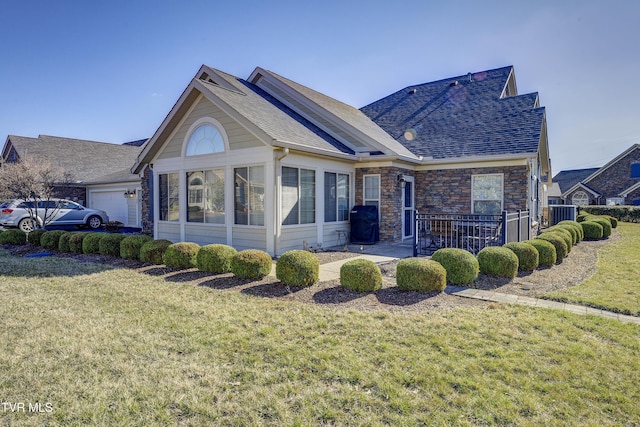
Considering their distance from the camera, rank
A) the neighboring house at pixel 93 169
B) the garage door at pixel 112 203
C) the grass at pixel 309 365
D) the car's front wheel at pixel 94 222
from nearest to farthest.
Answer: the grass at pixel 309 365 → the car's front wheel at pixel 94 222 → the neighboring house at pixel 93 169 → the garage door at pixel 112 203

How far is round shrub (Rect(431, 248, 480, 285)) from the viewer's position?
6.18 metres

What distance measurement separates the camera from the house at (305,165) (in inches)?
374

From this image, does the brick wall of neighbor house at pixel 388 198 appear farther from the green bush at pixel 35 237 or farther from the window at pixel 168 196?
the green bush at pixel 35 237

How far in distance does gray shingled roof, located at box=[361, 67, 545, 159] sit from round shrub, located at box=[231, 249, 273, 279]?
846 centimetres

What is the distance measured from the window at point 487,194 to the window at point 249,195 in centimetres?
744

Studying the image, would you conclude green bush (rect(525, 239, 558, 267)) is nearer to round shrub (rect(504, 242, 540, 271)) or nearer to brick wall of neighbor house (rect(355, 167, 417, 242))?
round shrub (rect(504, 242, 540, 271))

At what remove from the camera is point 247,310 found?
509 cm

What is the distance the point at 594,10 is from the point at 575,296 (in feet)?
29.1

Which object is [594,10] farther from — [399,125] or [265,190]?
[265,190]

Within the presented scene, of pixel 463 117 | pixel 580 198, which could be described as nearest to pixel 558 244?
pixel 463 117

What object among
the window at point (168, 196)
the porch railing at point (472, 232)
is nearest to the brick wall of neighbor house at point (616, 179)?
the porch railing at point (472, 232)

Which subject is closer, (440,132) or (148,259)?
(148,259)

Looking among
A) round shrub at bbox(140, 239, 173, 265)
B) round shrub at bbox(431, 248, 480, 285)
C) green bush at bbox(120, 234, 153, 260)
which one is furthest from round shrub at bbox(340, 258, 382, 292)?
green bush at bbox(120, 234, 153, 260)

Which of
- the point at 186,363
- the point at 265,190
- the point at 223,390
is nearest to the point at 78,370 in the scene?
the point at 186,363
